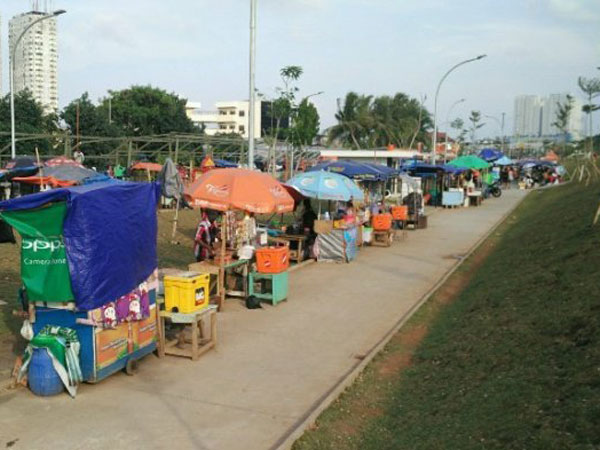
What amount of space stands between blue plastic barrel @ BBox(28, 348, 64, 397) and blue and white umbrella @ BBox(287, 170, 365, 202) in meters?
9.12

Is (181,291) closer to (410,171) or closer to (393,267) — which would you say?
(393,267)

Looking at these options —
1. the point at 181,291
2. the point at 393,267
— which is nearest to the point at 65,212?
the point at 181,291

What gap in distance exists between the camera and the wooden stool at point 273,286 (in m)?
11.2

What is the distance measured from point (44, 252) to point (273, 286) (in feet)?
16.7

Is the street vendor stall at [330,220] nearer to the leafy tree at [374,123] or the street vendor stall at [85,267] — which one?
the street vendor stall at [85,267]

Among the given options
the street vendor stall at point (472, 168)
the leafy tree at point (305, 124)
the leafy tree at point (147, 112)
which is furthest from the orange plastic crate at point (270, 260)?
the leafy tree at point (147, 112)

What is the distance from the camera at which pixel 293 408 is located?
21.9 feet

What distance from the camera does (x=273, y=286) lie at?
11156 mm

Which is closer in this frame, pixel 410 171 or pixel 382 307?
pixel 382 307

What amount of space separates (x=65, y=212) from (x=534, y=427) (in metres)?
5.21

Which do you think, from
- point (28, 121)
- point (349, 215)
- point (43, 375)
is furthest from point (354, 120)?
point (43, 375)

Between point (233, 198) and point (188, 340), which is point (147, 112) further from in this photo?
point (188, 340)

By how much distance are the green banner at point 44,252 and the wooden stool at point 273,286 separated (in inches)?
191

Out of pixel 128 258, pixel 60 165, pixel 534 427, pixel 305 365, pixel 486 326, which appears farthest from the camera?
pixel 60 165
